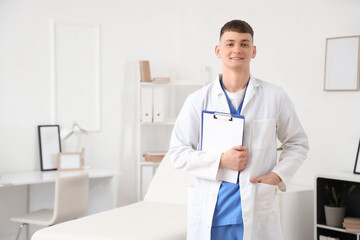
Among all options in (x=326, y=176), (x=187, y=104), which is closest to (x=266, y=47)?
(x=326, y=176)

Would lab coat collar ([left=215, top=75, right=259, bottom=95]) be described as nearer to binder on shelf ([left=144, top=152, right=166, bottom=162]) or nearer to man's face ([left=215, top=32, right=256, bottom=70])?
man's face ([left=215, top=32, right=256, bottom=70])

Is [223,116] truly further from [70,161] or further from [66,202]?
[70,161]

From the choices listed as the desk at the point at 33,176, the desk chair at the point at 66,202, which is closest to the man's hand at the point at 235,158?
the desk chair at the point at 66,202

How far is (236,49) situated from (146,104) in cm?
286

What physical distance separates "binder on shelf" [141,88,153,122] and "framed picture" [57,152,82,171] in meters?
0.67

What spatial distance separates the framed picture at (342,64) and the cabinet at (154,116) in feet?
Result: 4.05

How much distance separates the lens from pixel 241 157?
1.72m

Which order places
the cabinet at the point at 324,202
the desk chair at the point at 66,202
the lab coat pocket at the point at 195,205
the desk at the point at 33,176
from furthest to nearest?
the desk at the point at 33,176
the desk chair at the point at 66,202
the cabinet at the point at 324,202
the lab coat pocket at the point at 195,205

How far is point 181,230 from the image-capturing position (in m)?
2.84

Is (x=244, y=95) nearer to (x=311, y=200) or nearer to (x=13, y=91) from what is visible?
(x=311, y=200)

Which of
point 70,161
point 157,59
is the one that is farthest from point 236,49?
point 157,59

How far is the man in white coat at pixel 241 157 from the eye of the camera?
1.76 metres

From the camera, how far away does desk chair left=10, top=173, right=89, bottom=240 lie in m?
3.56

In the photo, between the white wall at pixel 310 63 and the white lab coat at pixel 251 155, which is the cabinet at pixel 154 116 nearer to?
the white wall at pixel 310 63
